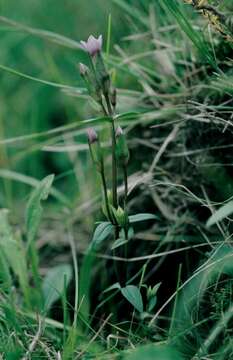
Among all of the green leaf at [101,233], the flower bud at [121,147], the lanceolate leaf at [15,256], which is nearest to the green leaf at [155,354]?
the green leaf at [101,233]

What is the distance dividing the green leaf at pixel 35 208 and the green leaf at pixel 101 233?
209 millimetres

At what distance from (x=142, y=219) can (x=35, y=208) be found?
11.3 inches

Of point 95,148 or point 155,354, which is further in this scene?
point 95,148

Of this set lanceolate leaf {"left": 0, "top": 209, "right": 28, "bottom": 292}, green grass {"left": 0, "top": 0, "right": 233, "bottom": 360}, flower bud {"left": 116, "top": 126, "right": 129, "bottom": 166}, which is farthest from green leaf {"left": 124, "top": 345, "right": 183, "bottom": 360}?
lanceolate leaf {"left": 0, "top": 209, "right": 28, "bottom": 292}

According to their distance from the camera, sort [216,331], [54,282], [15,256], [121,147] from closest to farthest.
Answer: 1. [216,331]
2. [121,147]
3. [15,256]
4. [54,282]

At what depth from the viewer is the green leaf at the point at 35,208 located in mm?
1272

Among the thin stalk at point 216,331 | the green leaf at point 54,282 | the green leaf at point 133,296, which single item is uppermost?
the green leaf at point 133,296

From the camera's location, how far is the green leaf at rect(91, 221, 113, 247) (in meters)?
1.07

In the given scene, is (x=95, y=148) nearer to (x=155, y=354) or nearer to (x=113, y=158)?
(x=113, y=158)

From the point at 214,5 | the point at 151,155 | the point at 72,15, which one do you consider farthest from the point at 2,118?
the point at 214,5

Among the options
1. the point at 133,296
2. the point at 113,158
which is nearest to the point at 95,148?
the point at 113,158

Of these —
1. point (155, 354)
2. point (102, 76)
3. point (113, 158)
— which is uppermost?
point (102, 76)

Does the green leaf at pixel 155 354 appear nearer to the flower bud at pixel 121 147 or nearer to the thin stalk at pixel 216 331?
the thin stalk at pixel 216 331

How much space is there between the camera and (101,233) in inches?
42.6
